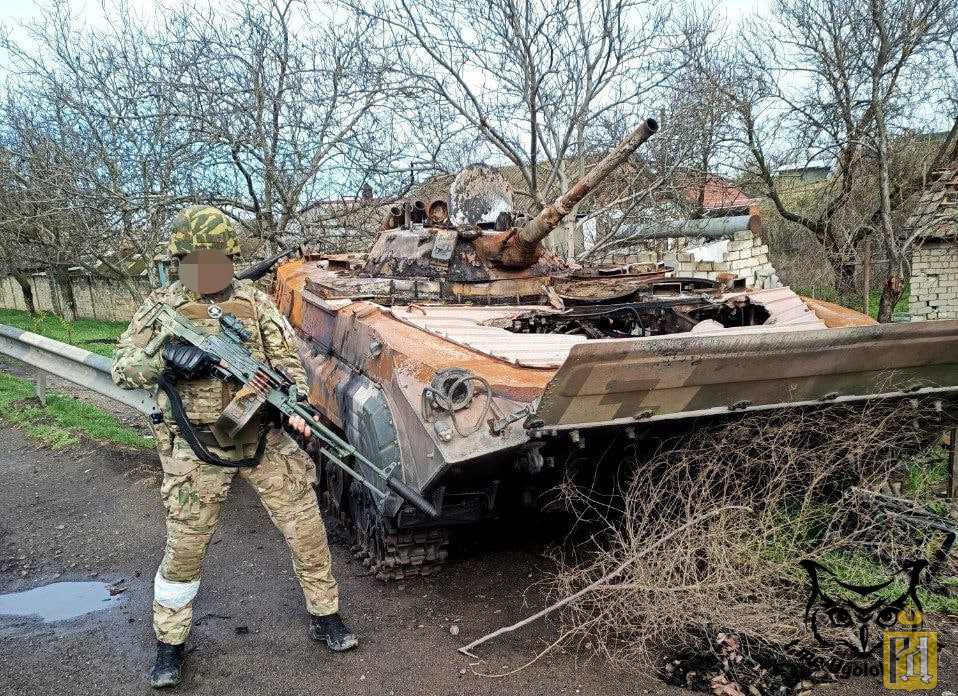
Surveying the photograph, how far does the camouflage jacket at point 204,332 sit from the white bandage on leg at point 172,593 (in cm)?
72

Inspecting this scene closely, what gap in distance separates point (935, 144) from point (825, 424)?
12583 millimetres

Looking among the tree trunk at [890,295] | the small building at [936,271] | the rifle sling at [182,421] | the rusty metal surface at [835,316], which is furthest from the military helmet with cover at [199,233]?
the small building at [936,271]

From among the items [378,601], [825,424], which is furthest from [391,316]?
[825,424]

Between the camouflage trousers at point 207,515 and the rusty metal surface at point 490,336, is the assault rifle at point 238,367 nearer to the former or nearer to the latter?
the camouflage trousers at point 207,515

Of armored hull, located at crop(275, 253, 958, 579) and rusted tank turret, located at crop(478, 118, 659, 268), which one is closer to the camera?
armored hull, located at crop(275, 253, 958, 579)

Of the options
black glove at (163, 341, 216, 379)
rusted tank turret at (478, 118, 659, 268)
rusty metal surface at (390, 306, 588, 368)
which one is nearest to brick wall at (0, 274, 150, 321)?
rusted tank turret at (478, 118, 659, 268)

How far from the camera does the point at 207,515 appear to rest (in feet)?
11.8

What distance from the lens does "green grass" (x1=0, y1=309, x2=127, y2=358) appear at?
1385cm

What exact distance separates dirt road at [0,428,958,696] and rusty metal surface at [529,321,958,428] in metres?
1.18

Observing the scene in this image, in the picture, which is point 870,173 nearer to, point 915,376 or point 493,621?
point 915,376

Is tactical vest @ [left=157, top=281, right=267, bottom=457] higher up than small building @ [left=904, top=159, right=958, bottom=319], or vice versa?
tactical vest @ [left=157, top=281, right=267, bottom=457]

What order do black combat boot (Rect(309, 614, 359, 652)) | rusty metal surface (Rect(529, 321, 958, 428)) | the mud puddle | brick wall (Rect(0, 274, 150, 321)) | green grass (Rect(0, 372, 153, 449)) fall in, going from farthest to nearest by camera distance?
brick wall (Rect(0, 274, 150, 321)) < green grass (Rect(0, 372, 153, 449)) < the mud puddle < black combat boot (Rect(309, 614, 359, 652)) < rusty metal surface (Rect(529, 321, 958, 428))

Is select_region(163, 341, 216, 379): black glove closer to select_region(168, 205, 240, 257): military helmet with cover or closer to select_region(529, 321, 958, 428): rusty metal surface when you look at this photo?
select_region(168, 205, 240, 257): military helmet with cover

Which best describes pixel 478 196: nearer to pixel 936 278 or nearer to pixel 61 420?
pixel 61 420
